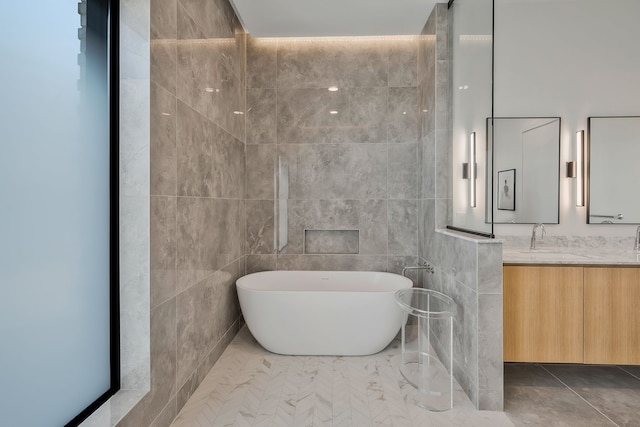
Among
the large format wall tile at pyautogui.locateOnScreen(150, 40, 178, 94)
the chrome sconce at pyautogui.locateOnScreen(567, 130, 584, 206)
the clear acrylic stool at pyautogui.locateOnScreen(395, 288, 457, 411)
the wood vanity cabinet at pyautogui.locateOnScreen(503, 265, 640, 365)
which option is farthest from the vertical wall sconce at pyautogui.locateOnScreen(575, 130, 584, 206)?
the large format wall tile at pyautogui.locateOnScreen(150, 40, 178, 94)

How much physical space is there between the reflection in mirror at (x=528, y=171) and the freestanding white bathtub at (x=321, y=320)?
1190mm

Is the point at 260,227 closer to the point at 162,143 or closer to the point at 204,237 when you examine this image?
the point at 204,237

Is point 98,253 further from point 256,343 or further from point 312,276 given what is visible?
point 312,276

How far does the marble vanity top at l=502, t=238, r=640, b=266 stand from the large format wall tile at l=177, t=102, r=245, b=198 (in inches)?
79.6

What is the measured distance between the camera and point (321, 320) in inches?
96.7

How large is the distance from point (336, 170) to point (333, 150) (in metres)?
0.20

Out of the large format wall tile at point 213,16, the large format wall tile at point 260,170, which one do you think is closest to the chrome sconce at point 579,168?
the large format wall tile at point 260,170

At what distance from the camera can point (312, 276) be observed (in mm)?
3127

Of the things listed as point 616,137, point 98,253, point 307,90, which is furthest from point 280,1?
point 616,137

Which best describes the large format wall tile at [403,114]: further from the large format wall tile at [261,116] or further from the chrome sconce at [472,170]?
the large format wall tile at [261,116]

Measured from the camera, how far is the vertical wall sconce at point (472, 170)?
2301mm

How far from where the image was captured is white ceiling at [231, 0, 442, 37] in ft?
8.66

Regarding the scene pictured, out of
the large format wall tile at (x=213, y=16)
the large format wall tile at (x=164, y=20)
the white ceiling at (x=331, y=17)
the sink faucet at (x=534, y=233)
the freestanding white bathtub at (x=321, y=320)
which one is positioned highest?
the white ceiling at (x=331, y=17)

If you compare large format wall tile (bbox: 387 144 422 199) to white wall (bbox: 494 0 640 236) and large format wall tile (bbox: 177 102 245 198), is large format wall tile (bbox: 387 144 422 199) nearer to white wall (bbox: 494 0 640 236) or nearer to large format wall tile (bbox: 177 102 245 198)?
white wall (bbox: 494 0 640 236)
